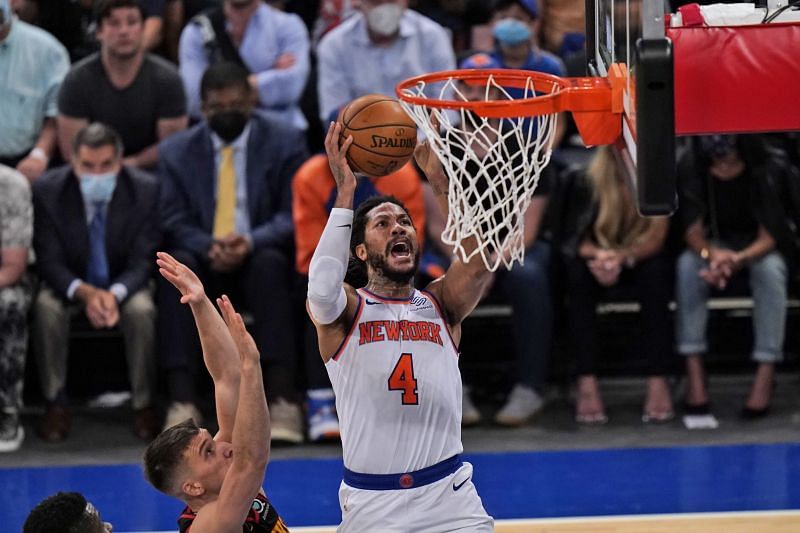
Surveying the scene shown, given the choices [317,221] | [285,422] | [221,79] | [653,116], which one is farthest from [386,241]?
[221,79]

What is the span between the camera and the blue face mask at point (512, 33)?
329 inches

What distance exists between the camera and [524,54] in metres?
8.42

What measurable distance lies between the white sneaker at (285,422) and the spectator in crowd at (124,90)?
71.8 inches

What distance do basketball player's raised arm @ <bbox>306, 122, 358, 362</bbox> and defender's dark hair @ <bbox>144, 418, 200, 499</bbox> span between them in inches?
24.3

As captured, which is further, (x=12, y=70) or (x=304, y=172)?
(x=12, y=70)

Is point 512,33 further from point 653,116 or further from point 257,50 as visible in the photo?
point 653,116

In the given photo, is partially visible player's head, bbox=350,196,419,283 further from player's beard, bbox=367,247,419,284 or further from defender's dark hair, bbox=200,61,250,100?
defender's dark hair, bbox=200,61,250,100

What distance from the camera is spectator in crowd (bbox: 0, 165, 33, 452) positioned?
781 centimetres

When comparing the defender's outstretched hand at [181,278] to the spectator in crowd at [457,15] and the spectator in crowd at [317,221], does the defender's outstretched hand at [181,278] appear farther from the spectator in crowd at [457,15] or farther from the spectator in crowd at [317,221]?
the spectator in crowd at [457,15]

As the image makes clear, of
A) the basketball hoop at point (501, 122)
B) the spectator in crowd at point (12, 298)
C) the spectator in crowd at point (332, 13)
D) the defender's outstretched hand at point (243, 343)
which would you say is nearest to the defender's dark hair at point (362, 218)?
the basketball hoop at point (501, 122)

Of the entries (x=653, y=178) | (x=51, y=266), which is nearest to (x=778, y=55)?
(x=653, y=178)

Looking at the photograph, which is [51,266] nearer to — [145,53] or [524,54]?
[145,53]

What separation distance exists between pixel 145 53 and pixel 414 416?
451 centimetres

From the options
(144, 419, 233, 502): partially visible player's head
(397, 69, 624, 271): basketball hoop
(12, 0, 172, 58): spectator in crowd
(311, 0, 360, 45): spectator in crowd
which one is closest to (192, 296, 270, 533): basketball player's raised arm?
(144, 419, 233, 502): partially visible player's head
